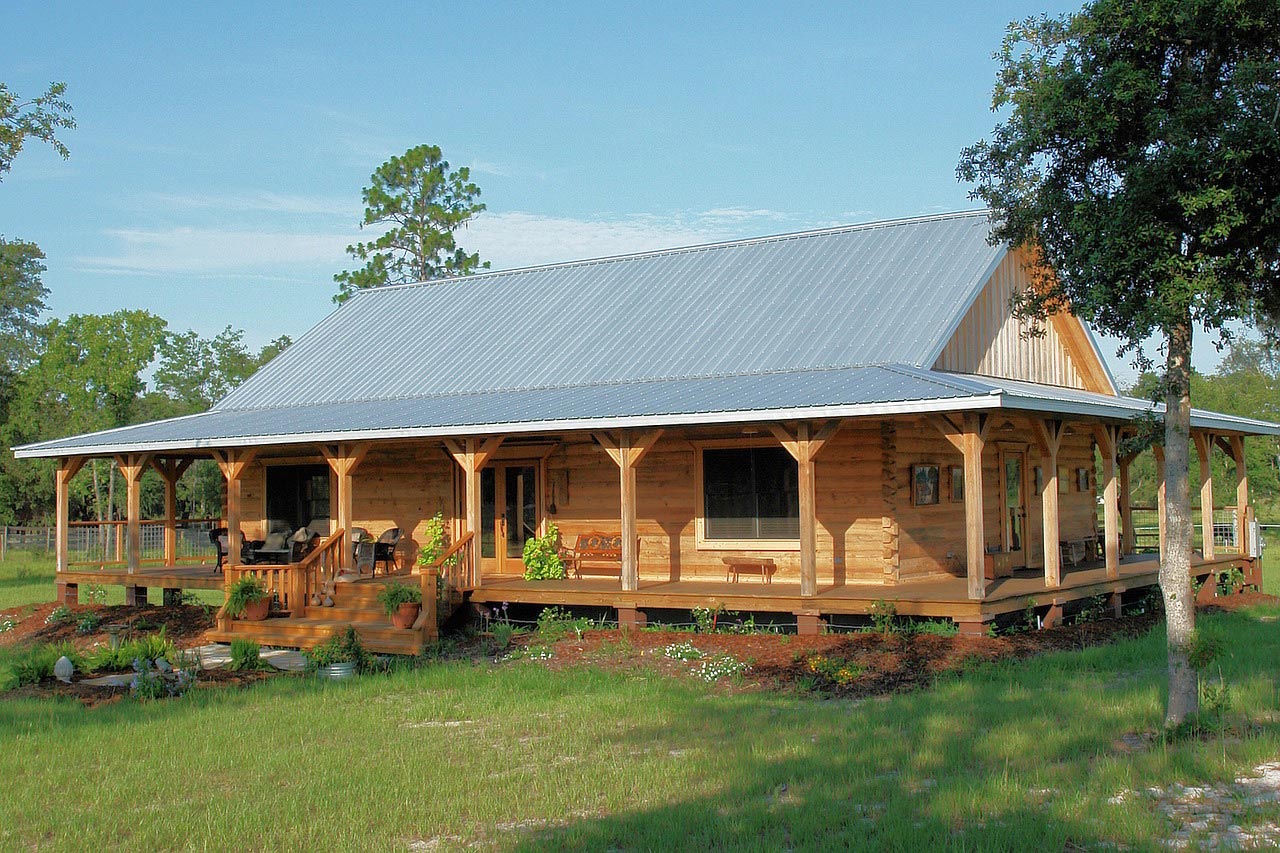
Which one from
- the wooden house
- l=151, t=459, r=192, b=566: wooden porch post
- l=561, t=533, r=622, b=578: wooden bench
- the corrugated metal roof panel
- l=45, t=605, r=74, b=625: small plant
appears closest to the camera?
the wooden house

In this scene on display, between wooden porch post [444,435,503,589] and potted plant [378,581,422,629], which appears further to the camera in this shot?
wooden porch post [444,435,503,589]

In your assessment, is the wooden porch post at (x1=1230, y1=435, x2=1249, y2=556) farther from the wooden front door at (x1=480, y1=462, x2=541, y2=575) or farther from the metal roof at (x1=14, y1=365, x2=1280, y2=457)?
the wooden front door at (x1=480, y1=462, x2=541, y2=575)

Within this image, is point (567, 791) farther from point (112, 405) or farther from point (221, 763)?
point (112, 405)

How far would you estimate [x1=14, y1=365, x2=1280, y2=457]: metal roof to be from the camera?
47.1 ft

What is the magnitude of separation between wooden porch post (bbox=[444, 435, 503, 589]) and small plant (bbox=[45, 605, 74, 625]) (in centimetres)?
794

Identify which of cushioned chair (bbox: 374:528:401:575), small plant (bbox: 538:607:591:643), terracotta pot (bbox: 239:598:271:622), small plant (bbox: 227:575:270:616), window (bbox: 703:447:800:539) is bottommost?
small plant (bbox: 538:607:591:643)

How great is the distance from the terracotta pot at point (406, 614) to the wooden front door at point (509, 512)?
12.5 ft

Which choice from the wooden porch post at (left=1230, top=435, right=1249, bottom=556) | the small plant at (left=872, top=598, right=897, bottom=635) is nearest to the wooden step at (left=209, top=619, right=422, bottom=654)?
the small plant at (left=872, top=598, right=897, bottom=635)

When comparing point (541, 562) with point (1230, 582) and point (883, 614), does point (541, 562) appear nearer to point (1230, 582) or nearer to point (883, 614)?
point (883, 614)

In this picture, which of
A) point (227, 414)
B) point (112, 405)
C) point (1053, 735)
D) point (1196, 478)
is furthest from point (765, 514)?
point (112, 405)

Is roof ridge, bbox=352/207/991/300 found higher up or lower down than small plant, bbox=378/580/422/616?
higher up

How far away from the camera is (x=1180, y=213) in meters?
9.59

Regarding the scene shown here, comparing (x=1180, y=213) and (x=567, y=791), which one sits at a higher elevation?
(x=1180, y=213)

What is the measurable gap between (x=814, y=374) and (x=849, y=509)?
196 cm
